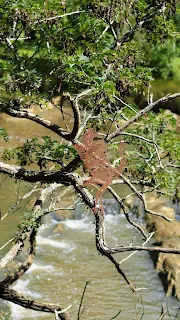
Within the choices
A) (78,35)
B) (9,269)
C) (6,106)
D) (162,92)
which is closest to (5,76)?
(6,106)

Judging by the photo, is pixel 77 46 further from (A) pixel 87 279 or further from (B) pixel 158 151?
(A) pixel 87 279

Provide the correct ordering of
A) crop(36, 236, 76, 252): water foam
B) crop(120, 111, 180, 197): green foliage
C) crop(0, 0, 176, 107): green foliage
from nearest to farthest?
crop(0, 0, 176, 107): green foliage, crop(120, 111, 180, 197): green foliage, crop(36, 236, 76, 252): water foam

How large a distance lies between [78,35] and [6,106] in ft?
3.72

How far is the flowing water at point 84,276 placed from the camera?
22.9 ft

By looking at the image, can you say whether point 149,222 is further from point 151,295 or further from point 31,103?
point 31,103

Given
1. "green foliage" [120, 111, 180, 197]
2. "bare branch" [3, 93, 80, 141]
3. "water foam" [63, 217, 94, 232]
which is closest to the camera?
"bare branch" [3, 93, 80, 141]

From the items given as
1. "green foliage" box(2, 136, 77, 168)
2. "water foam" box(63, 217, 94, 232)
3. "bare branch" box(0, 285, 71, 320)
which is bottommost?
"water foam" box(63, 217, 94, 232)

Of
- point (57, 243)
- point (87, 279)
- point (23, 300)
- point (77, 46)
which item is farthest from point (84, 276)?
point (77, 46)

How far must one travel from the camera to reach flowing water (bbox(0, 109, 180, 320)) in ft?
22.9

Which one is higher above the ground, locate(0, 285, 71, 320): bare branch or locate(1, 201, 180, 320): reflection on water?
locate(0, 285, 71, 320): bare branch

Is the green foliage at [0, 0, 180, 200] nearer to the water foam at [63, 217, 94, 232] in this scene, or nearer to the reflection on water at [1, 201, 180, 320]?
the reflection on water at [1, 201, 180, 320]

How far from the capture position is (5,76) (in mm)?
Result: 4293

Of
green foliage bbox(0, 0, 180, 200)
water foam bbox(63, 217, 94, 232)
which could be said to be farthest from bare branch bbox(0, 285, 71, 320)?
water foam bbox(63, 217, 94, 232)

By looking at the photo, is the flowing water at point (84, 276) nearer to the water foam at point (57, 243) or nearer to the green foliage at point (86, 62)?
the water foam at point (57, 243)
